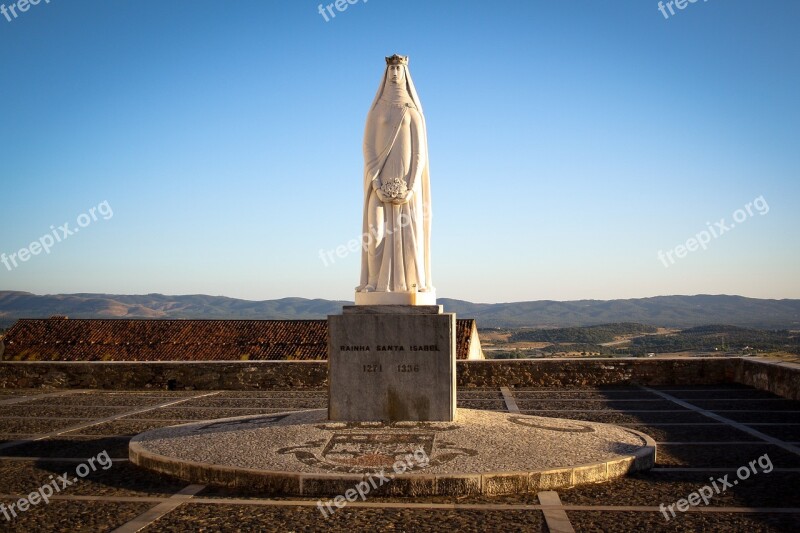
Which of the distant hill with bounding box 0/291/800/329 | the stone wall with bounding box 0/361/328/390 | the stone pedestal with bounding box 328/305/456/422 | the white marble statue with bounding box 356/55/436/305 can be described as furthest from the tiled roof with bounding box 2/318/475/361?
the distant hill with bounding box 0/291/800/329

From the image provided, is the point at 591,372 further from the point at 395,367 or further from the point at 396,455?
the point at 396,455

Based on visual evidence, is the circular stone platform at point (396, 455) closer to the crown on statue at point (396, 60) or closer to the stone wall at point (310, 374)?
Result: the crown on statue at point (396, 60)

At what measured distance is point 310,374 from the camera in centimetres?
1736

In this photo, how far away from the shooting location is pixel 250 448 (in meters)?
8.13

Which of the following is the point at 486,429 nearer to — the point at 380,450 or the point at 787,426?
the point at 380,450

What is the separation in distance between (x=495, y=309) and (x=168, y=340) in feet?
441

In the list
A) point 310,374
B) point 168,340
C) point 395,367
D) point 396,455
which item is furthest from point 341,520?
point 168,340

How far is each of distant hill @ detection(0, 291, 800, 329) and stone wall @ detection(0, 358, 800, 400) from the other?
93.9 metres

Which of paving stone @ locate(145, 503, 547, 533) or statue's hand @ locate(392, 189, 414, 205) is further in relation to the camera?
statue's hand @ locate(392, 189, 414, 205)

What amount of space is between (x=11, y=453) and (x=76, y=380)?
29.8ft

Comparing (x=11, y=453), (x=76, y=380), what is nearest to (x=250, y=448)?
(x=11, y=453)

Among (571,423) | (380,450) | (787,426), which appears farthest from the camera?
(787,426)

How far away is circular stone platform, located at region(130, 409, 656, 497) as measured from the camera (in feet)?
22.7

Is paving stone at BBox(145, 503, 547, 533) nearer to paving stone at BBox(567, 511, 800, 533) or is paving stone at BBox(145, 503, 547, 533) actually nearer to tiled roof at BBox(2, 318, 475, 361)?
paving stone at BBox(567, 511, 800, 533)
